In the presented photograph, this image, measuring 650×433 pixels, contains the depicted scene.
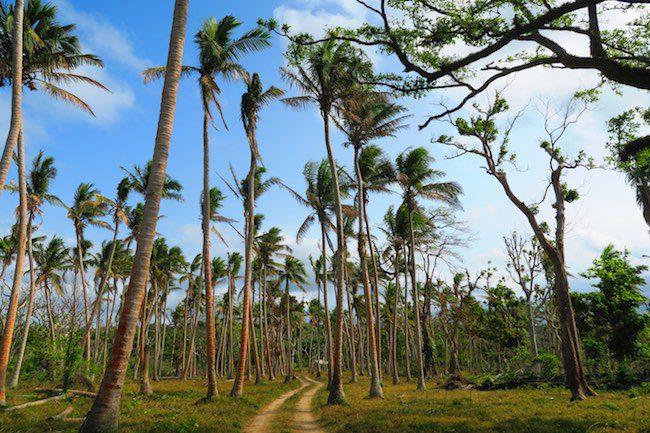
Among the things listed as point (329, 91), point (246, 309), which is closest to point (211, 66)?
point (329, 91)

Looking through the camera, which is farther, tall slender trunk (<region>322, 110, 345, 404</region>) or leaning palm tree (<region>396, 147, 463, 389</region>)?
leaning palm tree (<region>396, 147, 463, 389</region>)

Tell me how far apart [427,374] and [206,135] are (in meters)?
31.3

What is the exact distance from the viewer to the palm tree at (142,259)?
764 cm

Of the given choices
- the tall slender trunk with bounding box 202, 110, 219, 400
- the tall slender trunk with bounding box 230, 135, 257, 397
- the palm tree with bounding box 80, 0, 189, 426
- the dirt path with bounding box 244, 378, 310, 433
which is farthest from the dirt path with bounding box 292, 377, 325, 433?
the palm tree with bounding box 80, 0, 189, 426

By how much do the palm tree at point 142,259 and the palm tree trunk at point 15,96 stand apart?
530 centimetres

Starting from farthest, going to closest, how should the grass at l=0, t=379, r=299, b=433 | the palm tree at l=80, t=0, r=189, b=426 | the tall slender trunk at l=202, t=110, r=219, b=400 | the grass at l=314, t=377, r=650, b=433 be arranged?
the tall slender trunk at l=202, t=110, r=219, b=400
the grass at l=0, t=379, r=299, b=433
the grass at l=314, t=377, r=650, b=433
the palm tree at l=80, t=0, r=189, b=426

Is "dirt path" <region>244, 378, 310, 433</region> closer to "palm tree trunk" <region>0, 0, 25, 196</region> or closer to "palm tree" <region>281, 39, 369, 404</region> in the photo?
"palm tree" <region>281, 39, 369, 404</region>

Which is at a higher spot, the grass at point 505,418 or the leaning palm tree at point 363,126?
the leaning palm tree at point 363,126

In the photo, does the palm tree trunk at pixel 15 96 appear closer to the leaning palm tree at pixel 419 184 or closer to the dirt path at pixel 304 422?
the dirt path at pixel 304 422

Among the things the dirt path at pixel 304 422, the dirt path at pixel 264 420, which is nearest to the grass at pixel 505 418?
the dirt path at pixel 304 422

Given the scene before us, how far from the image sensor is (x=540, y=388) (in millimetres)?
19453

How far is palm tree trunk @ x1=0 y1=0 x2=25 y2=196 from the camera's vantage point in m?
10.9

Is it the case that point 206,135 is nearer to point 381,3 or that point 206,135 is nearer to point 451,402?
point 381,3

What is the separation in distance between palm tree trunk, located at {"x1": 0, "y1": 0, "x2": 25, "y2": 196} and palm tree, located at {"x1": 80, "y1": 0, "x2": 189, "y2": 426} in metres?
5.30
